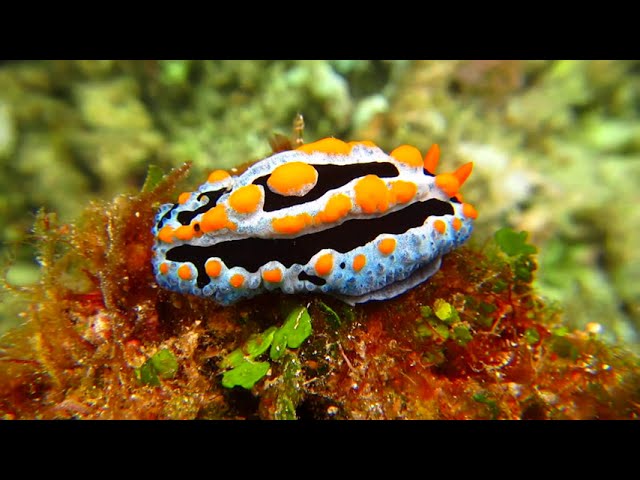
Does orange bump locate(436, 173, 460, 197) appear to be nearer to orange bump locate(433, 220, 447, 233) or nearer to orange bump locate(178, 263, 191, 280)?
orange bump locate(433, 220, 447, 233)

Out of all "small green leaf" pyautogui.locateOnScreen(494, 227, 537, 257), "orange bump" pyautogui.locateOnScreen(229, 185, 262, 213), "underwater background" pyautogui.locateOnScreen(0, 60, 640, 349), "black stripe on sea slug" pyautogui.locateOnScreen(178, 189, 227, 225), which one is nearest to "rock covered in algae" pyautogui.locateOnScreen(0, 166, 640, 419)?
"small green leaf" pyautogui.locateOnScreen(494, 227, 537, 257)

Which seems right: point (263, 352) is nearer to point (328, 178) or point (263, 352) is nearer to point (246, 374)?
point (246, 374)

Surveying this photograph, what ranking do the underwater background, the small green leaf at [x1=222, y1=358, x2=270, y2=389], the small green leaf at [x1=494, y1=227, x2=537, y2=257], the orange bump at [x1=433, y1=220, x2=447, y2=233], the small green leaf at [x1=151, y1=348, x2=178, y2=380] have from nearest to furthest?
the small green leaf at [x1=222, y1=358, x2=270, y2=389] < the small green leaf at [x1=151, y1=348, x2=178, y2=380] < the orange bump at [x1=433, y1=220, x2=447, y2=233] < the small green leaf at [x1=494, y1=227, x2=537, y2=257] < the underwater background

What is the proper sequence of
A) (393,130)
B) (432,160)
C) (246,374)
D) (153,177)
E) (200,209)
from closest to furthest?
(246,374), (200,209), (153,177), (432,160), (393,130)

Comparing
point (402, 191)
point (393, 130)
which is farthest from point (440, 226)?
point (393, 130)

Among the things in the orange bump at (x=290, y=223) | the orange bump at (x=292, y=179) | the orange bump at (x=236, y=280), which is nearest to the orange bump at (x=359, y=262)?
the orange bump at (x=290, y=223)
